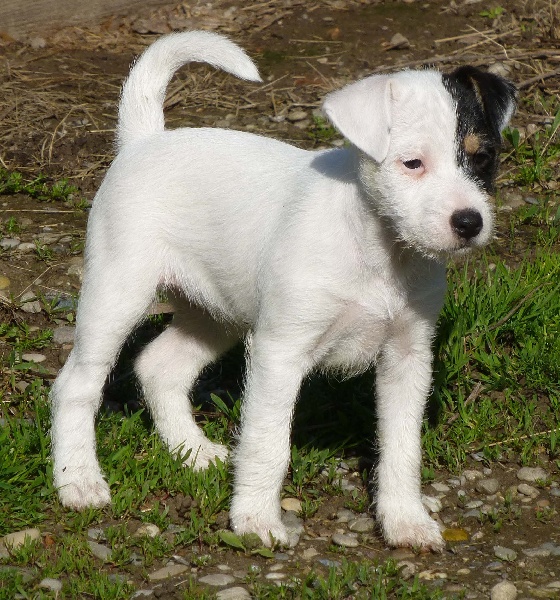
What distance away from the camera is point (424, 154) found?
4.26 metres

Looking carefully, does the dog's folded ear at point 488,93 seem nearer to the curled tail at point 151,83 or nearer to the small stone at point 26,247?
the curled tail at point 151,83

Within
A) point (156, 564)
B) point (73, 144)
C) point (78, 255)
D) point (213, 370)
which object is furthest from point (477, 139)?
point (73, 144)

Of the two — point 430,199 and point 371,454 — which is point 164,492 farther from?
point 430,199

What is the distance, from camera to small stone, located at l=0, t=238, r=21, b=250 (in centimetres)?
710

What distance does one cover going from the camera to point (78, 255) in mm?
7070

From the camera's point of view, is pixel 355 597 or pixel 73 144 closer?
pixel 355 597

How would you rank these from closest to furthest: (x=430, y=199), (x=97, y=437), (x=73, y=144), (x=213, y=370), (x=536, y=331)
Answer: (x=430, y=199) < (x=97, y=437) < (x=536, y=331) < (x=213, y=370) < (x=73, y=144)

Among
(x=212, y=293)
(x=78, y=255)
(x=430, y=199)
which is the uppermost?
(x=430, y=199)

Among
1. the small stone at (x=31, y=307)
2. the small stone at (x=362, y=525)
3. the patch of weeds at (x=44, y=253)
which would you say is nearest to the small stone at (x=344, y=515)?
the small stone at (x=362, y=525)

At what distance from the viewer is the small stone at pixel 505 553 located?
4.66m

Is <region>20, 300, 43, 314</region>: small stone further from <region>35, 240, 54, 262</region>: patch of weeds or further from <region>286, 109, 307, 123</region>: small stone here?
<region>286, 109, 307, 123</region>: small stone

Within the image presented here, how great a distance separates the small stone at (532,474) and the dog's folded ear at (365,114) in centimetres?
198

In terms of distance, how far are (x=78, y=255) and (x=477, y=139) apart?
3.51 metres

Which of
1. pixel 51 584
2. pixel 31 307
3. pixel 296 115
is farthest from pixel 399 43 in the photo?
pixel 51 584
